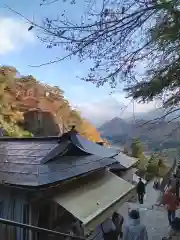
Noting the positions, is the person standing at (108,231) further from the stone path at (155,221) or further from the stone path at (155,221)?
the stone path at (155,221)

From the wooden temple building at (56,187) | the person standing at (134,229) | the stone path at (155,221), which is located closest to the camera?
the wooden temple building at (56,187)

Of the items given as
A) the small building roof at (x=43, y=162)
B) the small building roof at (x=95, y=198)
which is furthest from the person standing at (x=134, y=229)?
the small building roof at (x=43, y=162)

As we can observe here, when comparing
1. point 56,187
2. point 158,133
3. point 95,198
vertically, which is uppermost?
point 158,133

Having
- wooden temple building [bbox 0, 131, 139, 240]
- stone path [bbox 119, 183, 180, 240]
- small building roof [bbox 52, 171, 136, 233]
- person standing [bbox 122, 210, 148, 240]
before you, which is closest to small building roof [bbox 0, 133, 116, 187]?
wooden temple building [bbox 0, 131, 139, 240]

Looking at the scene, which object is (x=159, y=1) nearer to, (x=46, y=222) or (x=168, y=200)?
(x=46, y=222)

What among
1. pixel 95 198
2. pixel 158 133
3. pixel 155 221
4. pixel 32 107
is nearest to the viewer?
pixel 95 198

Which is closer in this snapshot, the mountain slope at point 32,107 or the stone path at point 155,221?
the stone path at point 155,221

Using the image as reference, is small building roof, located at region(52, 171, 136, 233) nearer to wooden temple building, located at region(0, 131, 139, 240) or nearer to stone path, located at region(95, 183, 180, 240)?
wooden temple building, located at region(0, 131, 139, 240)

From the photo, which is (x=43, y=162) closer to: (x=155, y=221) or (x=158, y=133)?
(x=158, y=133)

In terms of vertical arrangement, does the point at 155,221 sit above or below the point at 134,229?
below

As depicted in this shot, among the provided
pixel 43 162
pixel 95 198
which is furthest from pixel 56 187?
pixel 95 198

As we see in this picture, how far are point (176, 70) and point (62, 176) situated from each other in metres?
3.52

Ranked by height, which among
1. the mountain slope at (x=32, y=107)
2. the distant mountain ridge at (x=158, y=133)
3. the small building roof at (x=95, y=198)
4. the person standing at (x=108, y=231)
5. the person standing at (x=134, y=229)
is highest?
the mountain slope at (x=32, y=107)

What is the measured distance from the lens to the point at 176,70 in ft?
20.4
